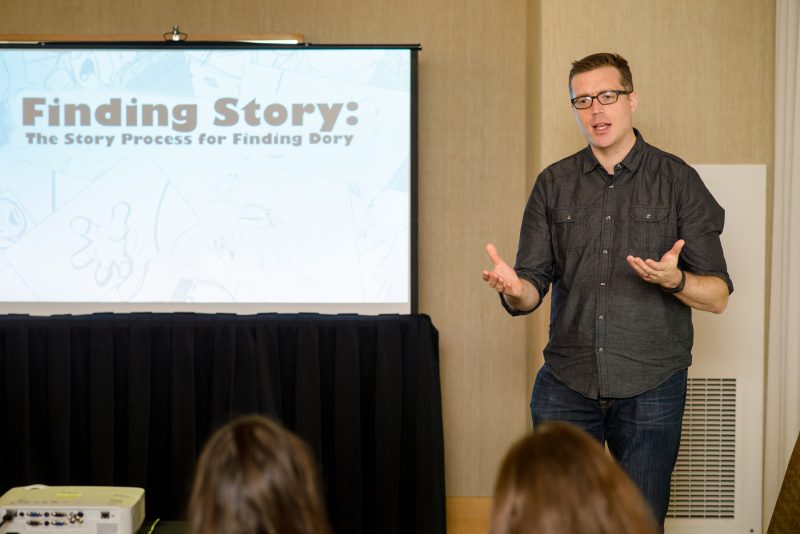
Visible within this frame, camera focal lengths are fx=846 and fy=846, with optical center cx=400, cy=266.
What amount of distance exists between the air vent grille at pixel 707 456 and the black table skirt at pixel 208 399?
3.04 ft

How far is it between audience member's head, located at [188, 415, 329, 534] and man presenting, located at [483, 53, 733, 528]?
1178 millimetres

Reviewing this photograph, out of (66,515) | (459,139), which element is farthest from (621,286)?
(459,139)

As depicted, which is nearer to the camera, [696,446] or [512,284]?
[512,284]

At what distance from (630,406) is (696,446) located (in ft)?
3.35

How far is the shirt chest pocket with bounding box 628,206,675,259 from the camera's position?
7.74ft

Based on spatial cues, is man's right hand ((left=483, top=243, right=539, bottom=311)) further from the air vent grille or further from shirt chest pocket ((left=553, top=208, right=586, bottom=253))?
the air vent grille

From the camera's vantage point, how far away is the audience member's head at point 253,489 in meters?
1.14

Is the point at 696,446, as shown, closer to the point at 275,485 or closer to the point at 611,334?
the point at 611,334

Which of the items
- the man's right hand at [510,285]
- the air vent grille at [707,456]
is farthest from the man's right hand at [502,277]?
the air vent grille at [707,456]

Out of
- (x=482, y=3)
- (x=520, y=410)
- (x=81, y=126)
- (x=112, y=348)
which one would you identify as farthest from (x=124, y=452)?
(x=482, y=3)

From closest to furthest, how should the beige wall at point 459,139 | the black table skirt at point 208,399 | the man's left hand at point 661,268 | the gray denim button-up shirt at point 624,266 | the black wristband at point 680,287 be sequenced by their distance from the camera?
1. the man's left hand at point 661,268
2. the black wristband at point 680,287
3. the gray denim button-up shirt at point 624,266
4. the black table skirt at point 208,399
5. the beige wall at point 459,139

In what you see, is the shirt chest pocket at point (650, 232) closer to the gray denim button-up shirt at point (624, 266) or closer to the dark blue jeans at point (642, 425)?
the gray denim button-up shirt at point (624, 266)

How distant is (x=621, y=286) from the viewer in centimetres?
236

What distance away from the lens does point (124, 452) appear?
3.44m
